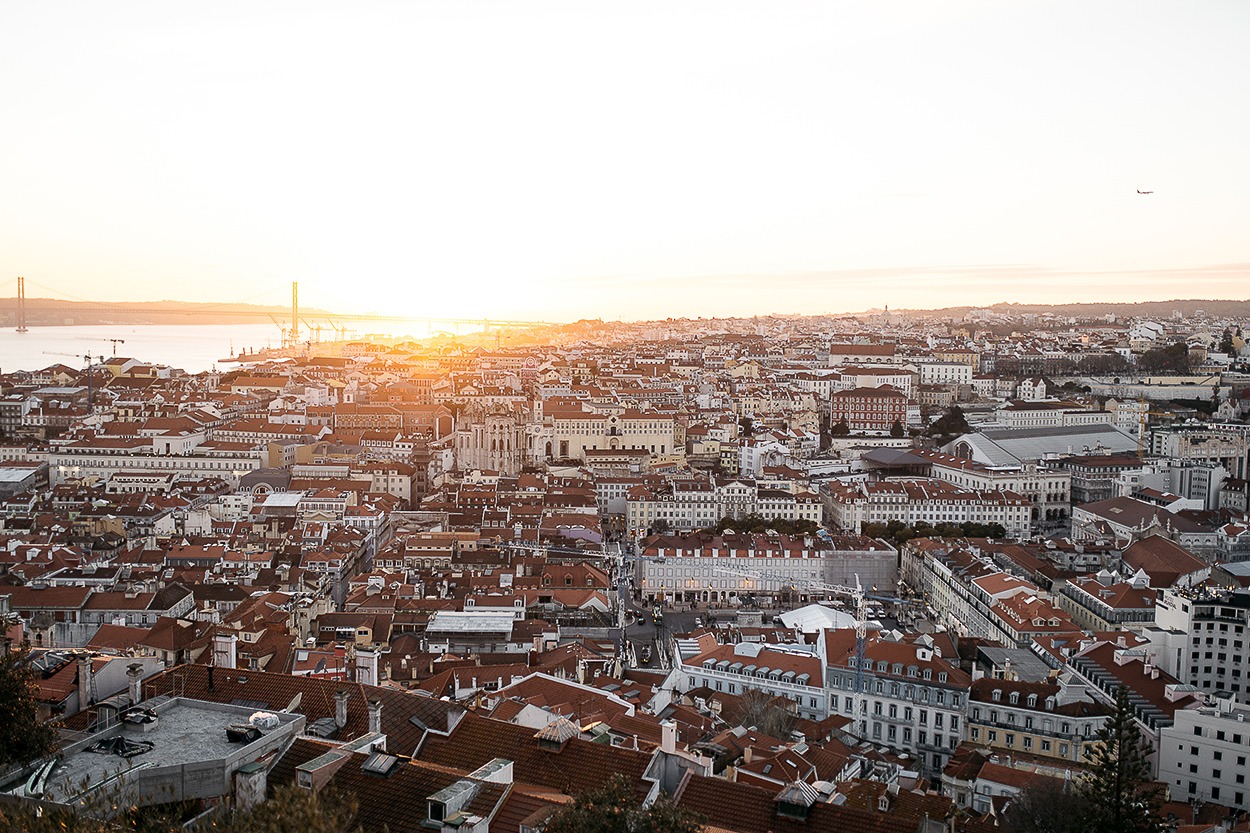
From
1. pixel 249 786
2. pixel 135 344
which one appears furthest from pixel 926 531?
pixel 135 344

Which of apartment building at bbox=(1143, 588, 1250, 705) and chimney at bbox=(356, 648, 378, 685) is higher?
chimney at bbox=(356, 648, 378, 685)

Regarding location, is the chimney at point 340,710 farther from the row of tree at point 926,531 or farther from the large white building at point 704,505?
the large white building at point 704,505


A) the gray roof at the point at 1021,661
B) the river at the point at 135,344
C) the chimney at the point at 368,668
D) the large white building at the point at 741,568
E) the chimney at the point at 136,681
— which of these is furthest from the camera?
the river at the point at 135,344

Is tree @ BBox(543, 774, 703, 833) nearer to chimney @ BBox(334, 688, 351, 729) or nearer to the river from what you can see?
chimney @ BBox(334, 688, 351, 729)

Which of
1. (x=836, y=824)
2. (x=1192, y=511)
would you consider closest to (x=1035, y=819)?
(x=836, y=824)

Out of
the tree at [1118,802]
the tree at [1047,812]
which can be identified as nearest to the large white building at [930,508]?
the tree at [1047,812]

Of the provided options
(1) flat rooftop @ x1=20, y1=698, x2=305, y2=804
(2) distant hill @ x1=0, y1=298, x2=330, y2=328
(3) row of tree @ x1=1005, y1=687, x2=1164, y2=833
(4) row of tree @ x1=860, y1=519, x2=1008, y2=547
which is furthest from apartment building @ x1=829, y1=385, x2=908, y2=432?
(2) distant hill @ x1=0, y1=298, x2=330, y2=328

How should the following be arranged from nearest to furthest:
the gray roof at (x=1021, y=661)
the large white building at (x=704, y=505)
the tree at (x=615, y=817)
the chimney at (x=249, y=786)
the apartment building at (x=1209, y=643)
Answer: the tree at (x=615, y=817), the chimney at (x=249, y=786), the gray roof at (x=1021, y=661), the apartment building at (x=1209, y=643), the large white building at (x=704, y=505)
